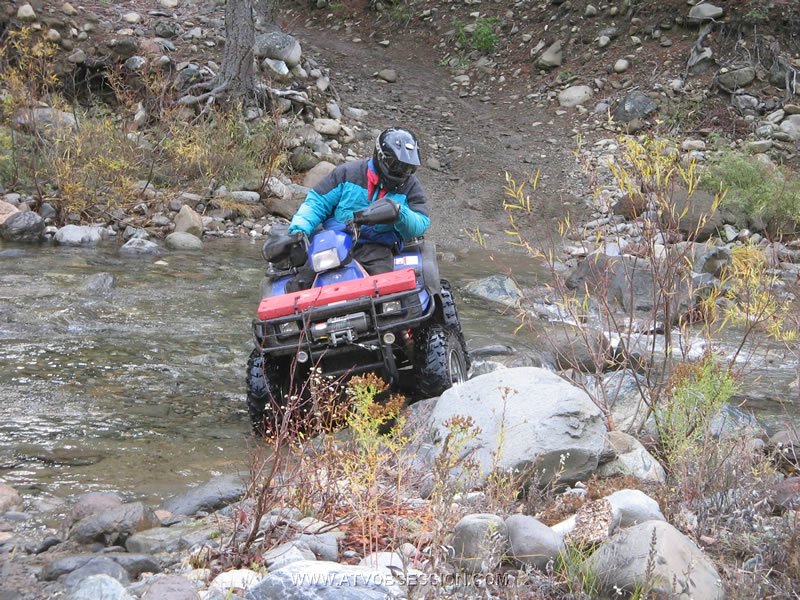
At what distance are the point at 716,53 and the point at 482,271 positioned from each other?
7523 millimetres

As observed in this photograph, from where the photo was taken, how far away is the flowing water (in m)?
4.72

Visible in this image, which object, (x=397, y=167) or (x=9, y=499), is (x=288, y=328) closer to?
(x=397, y=167)

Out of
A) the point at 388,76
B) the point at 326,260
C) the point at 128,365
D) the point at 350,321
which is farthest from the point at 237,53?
the point at 350,321

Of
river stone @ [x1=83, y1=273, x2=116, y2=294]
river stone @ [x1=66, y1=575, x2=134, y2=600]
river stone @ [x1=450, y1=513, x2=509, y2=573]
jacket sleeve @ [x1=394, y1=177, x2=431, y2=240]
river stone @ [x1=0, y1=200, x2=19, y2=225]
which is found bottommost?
river stone @ [x1=83, y1=273, x2=116, y2=294]

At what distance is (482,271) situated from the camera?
35.2 ft

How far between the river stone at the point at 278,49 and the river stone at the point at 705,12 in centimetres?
678

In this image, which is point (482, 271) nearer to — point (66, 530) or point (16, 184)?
point (16, 184)

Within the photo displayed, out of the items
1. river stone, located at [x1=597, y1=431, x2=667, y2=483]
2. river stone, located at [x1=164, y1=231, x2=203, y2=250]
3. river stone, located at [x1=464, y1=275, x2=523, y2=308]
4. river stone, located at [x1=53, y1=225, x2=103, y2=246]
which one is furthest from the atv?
river stone, located at [x1=53, y1=225, x2=103, y2=246]

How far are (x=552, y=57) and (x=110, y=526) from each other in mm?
14938

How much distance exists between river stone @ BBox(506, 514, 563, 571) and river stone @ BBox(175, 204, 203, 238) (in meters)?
8.38

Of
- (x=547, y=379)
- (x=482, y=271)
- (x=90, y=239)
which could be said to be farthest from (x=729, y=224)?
(x=547, y=379)

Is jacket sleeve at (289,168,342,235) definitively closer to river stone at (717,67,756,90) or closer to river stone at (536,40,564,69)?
river stone at (717,67,756,90)

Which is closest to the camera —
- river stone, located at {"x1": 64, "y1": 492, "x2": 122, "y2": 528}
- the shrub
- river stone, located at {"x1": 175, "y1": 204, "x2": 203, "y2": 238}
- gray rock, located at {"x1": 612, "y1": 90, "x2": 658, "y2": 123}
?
river stone, located at {"x1": 64, "y1": 492, "x2": 122, "y2": 528}

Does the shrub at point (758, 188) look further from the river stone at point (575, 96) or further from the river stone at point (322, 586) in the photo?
the river stone at point (322, 586)
